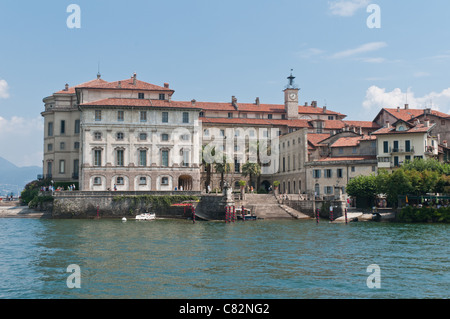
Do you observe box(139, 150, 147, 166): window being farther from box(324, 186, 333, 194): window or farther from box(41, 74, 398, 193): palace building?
box(324, 186, 333, 194): window

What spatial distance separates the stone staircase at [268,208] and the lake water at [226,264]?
64.5ft

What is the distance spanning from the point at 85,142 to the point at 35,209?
512 inches

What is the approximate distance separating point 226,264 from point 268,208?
39208mm

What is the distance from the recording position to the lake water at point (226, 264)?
2169cm

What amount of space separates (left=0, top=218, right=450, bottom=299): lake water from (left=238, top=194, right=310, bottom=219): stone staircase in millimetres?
19659

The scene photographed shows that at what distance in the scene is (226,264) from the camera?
28312 mm

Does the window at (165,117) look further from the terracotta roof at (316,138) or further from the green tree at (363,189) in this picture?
the green tree at (363,189)

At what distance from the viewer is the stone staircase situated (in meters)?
65.9

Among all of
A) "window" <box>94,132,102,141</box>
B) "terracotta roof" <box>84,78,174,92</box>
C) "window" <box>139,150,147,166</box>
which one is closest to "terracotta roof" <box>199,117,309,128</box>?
"terracotta roof" <box>84,78,174,92</box>

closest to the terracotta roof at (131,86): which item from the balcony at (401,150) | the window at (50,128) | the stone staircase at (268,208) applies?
the window at (50,128)

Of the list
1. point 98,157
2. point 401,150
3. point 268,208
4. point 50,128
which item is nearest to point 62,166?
point 50,128

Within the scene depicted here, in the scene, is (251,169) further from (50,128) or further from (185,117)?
(50,128)

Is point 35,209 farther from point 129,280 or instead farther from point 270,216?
point 129,280
